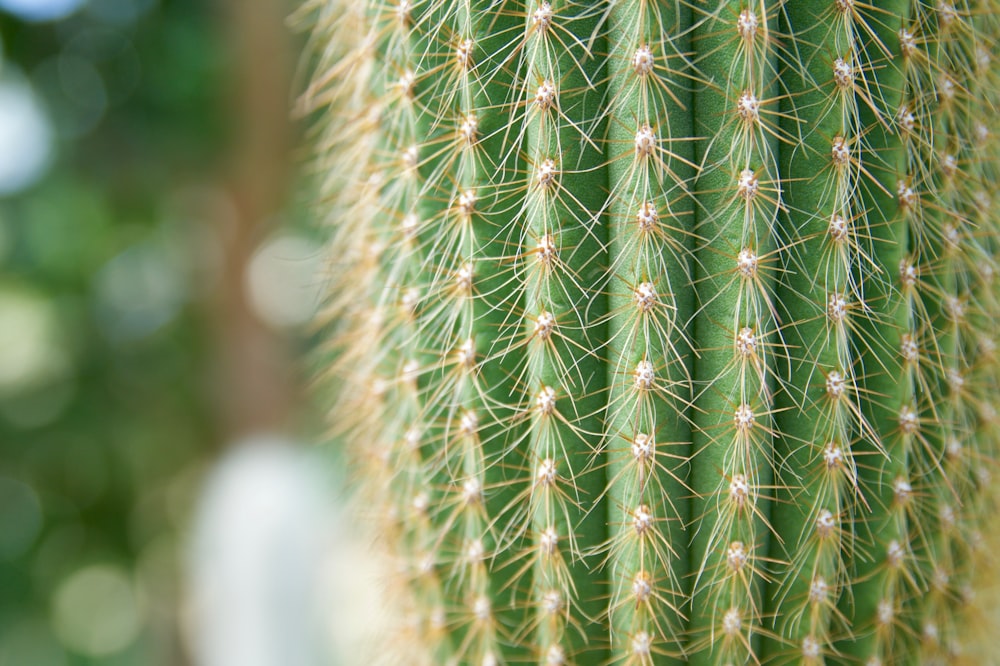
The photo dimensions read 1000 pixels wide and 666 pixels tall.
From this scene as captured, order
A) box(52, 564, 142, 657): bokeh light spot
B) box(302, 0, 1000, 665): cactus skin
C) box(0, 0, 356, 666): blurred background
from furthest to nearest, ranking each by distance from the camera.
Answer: box(52, 564, 142, 657): bokeh light spot < box(0, 0, 356, 666): blurred background < box(302, 0, 1000, 665): cactus skin

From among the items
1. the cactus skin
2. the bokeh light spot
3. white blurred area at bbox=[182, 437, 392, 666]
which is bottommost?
the bokeh light spot

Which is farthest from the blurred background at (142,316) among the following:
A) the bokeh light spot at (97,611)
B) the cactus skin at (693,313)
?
the cactus skin at (693,313)

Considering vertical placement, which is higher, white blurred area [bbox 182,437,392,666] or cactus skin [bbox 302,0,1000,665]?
cactus skin [bbox 302,0,1000,665]

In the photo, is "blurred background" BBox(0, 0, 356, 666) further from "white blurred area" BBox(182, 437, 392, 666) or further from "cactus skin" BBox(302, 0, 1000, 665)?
"cactus skin" BBox(302, 0, 1000, 665)

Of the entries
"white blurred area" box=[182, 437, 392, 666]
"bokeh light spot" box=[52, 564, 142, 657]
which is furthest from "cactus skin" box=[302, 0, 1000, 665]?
"bokeh light spot" box=[52, 564, 142, 657]

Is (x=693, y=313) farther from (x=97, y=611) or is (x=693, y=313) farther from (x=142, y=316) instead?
(x=97, y=611)

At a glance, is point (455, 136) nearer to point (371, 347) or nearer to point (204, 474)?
point (371, 347)
